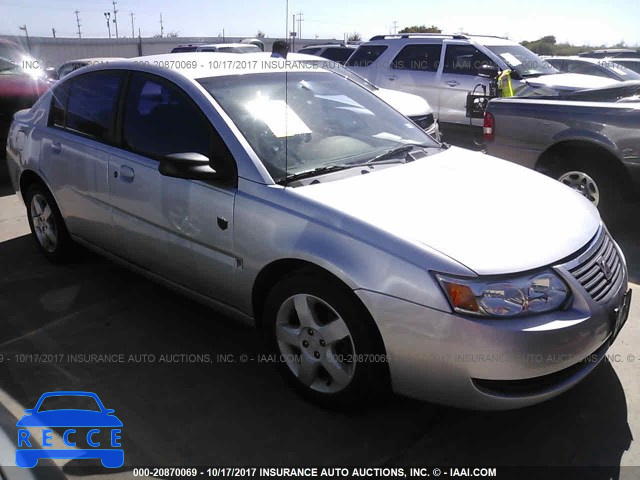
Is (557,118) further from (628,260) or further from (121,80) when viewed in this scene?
(121,80)

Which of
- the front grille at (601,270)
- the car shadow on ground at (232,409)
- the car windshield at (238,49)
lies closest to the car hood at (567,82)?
the front grille at (601,270)

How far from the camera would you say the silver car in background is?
7.64 ft

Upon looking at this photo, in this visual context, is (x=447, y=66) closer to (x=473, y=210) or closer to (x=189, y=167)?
(x=473, y=210)

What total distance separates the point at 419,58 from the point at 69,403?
9.25 m

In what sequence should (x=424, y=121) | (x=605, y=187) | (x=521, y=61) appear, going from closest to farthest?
(x=605, y=187) < (x=424, y=121) < (x=521, y=61)

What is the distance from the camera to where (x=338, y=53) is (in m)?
16.5

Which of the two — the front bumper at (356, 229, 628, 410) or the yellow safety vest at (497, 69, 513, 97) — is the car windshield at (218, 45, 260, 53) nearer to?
the yellow safety vest at (497, 69, 513, 97)

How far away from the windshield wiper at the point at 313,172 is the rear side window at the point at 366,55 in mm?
8736

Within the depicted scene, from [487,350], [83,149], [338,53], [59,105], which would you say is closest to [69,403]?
[83,149]

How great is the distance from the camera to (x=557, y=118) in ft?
17.5

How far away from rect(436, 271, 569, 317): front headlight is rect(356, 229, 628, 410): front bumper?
4 cm

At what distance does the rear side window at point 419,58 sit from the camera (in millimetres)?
10352

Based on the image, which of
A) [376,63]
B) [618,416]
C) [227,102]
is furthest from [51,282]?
[376,63]

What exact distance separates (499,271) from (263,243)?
111 cm
